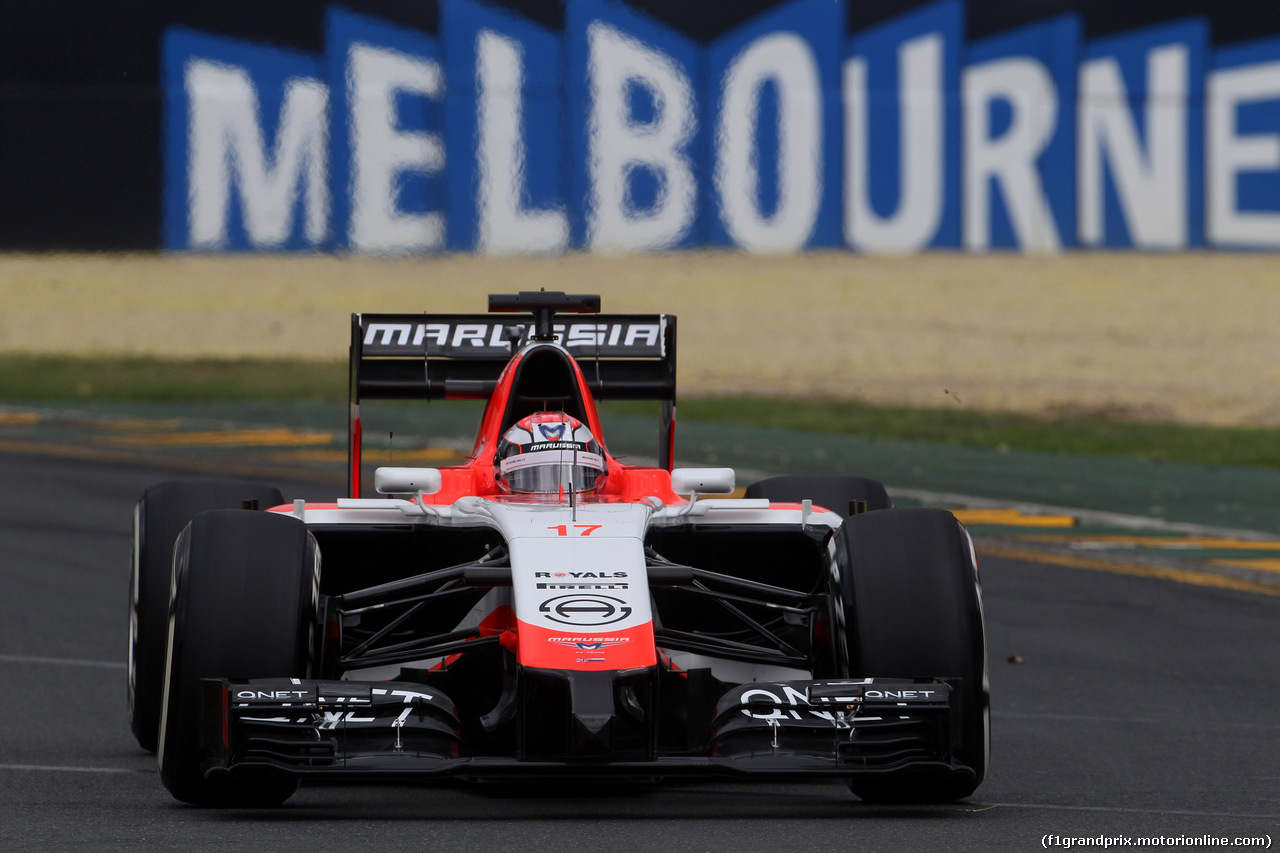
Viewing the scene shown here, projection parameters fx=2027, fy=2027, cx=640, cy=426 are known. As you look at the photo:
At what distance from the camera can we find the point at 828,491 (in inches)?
312

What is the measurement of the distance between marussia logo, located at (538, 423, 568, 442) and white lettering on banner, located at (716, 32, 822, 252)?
2005cm

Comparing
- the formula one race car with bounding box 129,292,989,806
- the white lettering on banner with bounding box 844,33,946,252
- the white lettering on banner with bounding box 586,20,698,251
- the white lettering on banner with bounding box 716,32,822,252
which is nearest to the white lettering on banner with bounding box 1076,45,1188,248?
the white lettering on banner with bounding box 844,33,946,252

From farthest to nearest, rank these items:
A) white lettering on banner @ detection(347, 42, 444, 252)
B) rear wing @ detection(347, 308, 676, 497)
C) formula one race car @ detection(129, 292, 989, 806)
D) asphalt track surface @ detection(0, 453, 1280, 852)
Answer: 1. white lettering on banner @ detection(347, 42, 444, 252)
2. rear wing @ detection(347, 308, 676, 497)
3. formula one race car @ detection(129, 292, 989, 806)
4. asphalt track surface @ detection(0, 453, 1280, 852)

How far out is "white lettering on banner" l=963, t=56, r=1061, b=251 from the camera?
2834 cm

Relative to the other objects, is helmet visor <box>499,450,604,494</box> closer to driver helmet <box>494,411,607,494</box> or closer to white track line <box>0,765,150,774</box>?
driver helmet <box>494,411,607,494</box>

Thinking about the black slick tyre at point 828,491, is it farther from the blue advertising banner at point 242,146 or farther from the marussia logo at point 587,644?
the blue advertising banner at point 242,146

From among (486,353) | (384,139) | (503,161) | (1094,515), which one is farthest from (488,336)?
(384,139)

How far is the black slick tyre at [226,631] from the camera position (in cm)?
568

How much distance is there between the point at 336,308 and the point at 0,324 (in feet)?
14.7

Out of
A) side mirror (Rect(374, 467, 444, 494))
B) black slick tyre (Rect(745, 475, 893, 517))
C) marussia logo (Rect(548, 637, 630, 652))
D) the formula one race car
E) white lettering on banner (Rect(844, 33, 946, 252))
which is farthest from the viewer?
white lettering on banner (Rect(844, 33, 946, 252))

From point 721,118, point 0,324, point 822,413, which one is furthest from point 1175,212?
point 0,324

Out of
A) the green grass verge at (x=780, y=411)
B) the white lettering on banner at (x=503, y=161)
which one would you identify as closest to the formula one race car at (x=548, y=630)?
the green grass verge at (x=780, y=411)
